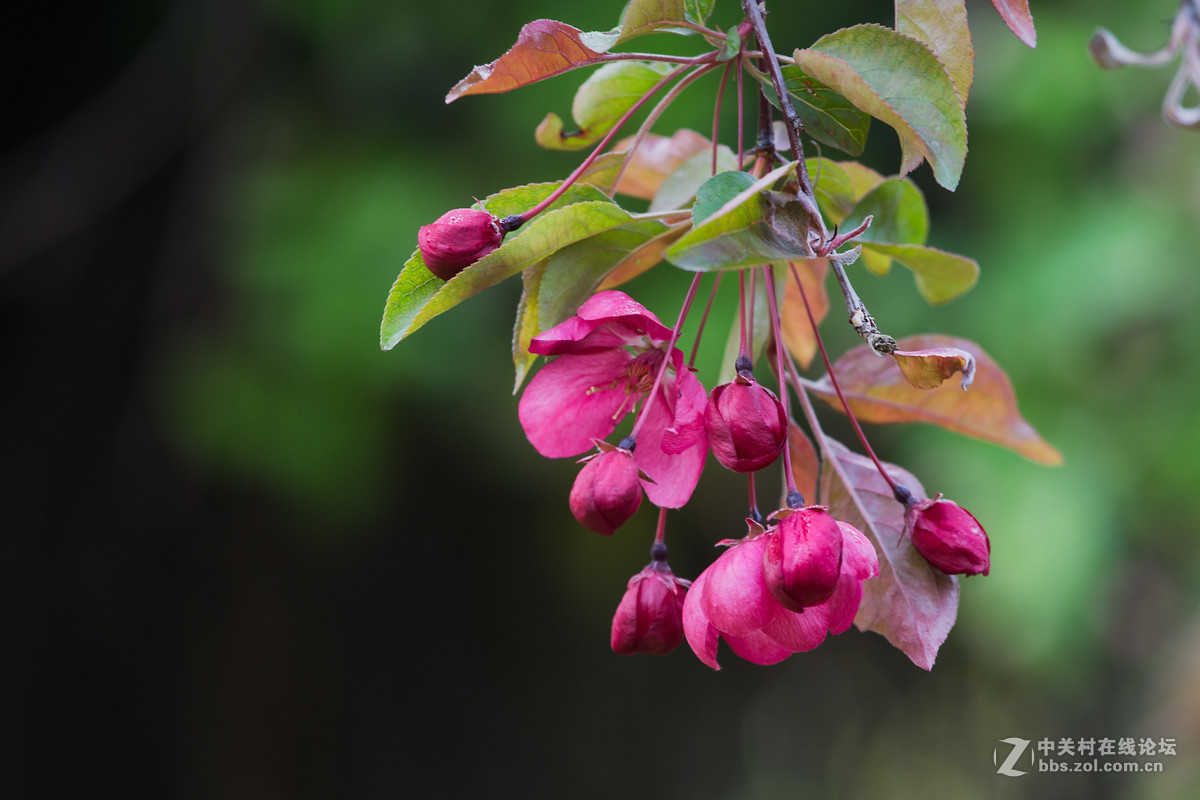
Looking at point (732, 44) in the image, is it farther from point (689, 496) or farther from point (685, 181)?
point (689, 496)

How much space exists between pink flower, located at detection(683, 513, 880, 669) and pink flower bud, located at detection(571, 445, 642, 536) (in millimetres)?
57

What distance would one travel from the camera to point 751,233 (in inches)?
16.9

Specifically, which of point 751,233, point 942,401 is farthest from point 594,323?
point 942,401

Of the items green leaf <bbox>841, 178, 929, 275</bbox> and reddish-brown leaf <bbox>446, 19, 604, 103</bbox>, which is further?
green leaf <bbox>841, 178, 929, 275</bbox>

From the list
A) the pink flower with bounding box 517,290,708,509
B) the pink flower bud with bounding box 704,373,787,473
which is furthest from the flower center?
the pink flower bud with bounding box 704,373,787,473

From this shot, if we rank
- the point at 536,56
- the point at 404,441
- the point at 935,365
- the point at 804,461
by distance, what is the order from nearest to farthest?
1. the point at 935,365
2. the point at 536,56
3. the point at 804,461
4. the point at 404,441

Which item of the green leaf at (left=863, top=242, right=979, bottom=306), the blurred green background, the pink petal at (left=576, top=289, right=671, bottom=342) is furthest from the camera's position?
the blurred green background

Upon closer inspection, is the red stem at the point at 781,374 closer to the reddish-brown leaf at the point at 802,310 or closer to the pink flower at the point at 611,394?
the pink flower at the point at 611,394

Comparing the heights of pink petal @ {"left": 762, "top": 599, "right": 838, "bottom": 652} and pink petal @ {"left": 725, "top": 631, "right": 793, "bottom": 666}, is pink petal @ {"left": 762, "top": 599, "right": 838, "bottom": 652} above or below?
above

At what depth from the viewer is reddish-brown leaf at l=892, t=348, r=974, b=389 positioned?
1.36 feet

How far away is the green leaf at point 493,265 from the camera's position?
483 millimetres

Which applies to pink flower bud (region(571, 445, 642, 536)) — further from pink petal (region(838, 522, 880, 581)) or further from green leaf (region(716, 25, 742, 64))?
green leaf (region(716, 25, 742, 64))

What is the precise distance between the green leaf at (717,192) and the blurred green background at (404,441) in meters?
1.37

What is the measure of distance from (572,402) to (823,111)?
23 cm
